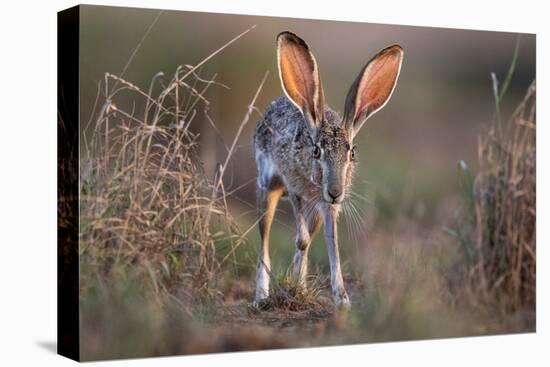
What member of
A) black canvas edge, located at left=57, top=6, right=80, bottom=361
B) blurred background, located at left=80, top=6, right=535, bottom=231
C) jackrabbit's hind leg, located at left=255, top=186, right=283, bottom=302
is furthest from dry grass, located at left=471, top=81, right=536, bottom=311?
black canvas edge, located at left=57, top=6, right=80, bottom=361

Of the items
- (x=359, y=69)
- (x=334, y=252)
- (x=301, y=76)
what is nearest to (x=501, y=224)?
(x=334, y=252)

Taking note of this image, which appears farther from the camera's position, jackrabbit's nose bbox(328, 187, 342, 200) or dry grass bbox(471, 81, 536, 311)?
dry grass bbox(471, 81, 536, 311)

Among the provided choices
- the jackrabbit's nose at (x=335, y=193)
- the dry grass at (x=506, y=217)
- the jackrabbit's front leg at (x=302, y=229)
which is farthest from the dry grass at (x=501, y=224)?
the jackrabbit's nose at (x=335, y=193)

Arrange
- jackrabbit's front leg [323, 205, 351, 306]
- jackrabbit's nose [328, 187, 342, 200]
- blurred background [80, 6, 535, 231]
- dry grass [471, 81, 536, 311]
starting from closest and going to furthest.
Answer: blurred background [80, 6, 535, 231] → jackrabbit's nose [328, 187, 342, 200] → jackrabbit's front leg [323, 205, 351, 306] → dry grass [471, 81, 536, 311]

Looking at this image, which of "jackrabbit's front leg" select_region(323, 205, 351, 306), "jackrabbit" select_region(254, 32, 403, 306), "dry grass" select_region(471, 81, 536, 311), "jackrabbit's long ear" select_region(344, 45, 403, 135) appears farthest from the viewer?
"dry grass" select_region(471, 81, 536, 311)

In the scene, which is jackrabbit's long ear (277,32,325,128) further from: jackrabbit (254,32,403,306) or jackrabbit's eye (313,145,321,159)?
jackrabbit's eye (313,145,321,159)

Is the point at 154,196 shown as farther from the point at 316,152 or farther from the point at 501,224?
the point at 501,224

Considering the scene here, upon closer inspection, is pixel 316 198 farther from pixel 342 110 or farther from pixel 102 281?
pixel 102 281
